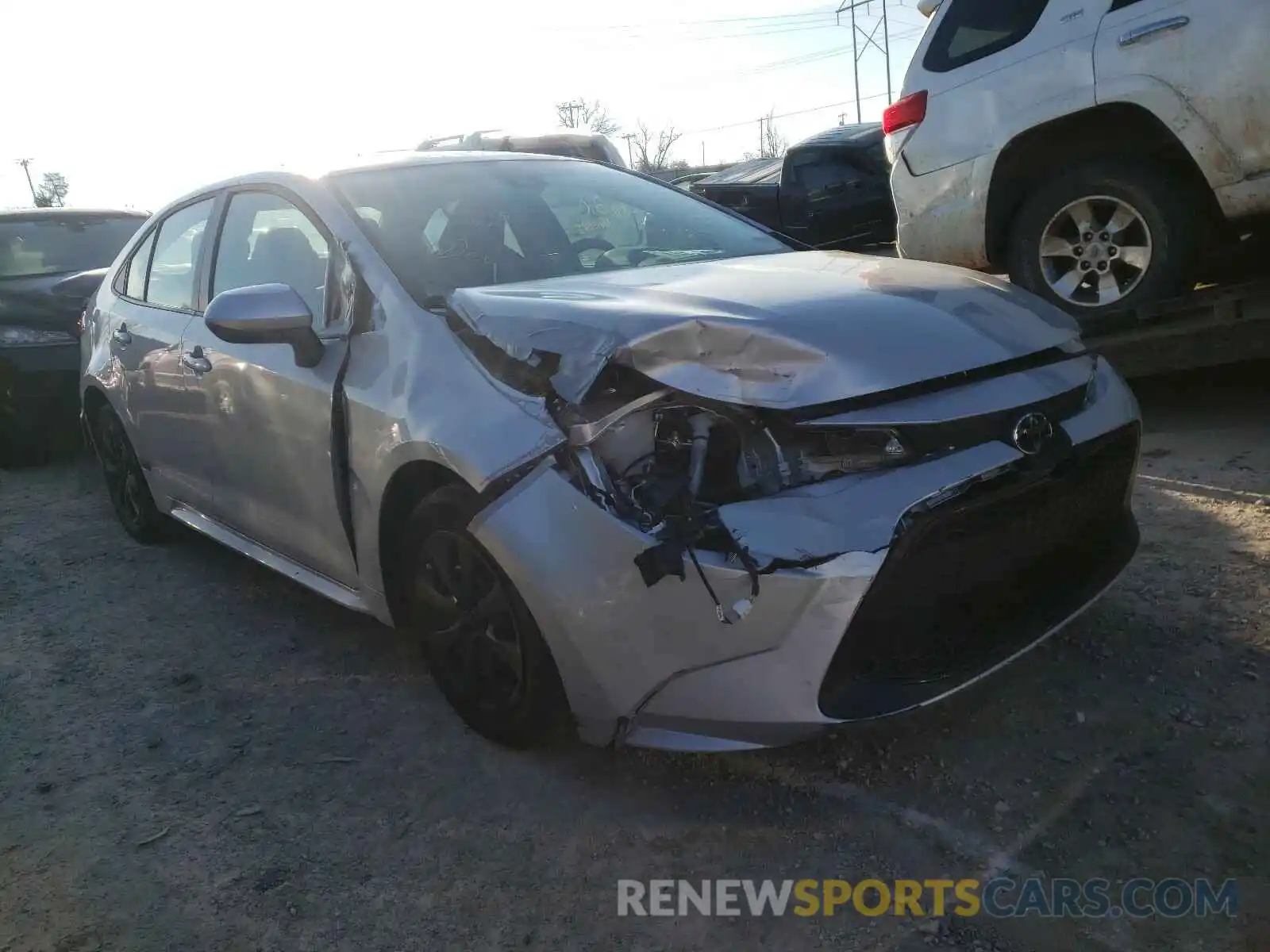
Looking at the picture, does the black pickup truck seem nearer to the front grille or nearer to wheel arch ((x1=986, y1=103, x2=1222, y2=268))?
wheel arch ((x1=986, y1=103, x2=1222, y2=268))

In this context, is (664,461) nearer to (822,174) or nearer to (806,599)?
(806,599)

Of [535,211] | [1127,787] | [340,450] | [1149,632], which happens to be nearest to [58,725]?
[340,450]

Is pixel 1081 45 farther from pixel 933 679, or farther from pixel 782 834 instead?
pixel 782 834

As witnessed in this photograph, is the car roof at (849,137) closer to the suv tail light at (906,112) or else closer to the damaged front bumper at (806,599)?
the suv tail light at (906,112)

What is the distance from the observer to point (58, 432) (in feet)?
22.6

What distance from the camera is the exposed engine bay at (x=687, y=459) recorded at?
6.69 feet

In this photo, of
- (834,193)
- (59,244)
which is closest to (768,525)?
(59,244)

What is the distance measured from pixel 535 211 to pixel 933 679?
203 centimetres

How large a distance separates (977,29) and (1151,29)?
3.06 ft

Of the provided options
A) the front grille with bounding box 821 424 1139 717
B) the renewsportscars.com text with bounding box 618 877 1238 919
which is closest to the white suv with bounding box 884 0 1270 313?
the front grille with bounding box 821 424 1139 717

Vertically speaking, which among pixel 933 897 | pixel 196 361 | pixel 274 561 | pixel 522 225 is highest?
pixel 522 225

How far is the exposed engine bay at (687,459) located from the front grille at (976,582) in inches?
8.2

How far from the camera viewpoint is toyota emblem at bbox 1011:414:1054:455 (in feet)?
7.25

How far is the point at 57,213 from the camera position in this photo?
7047 millimetres
